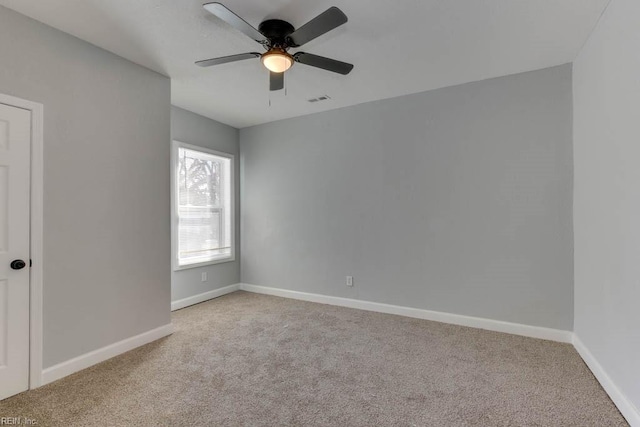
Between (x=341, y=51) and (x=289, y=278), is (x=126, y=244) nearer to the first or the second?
(x=289, y=278)

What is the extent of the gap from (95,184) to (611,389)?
4130mm

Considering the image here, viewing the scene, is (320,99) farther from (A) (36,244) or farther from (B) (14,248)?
(B) (14,248)

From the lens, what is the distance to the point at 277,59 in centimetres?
223

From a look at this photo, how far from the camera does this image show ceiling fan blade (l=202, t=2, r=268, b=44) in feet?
5.76

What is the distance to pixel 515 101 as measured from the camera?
10.3ft

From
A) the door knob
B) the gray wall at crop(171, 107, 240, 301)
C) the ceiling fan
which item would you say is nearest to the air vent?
the ceiling fan

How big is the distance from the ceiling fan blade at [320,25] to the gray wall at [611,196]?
170 cm

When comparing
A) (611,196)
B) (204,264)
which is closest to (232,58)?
(611,196)

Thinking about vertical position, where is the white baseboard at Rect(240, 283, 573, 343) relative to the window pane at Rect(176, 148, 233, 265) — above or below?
below

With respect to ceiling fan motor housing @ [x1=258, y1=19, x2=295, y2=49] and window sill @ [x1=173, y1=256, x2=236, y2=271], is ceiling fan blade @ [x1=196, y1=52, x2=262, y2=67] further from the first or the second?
window sill @ [x1=173, y1=256, x2=236, y2=271]

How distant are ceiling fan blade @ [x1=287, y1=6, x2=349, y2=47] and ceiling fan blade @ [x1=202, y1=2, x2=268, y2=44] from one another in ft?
0.80

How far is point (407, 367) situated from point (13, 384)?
286 centimetres

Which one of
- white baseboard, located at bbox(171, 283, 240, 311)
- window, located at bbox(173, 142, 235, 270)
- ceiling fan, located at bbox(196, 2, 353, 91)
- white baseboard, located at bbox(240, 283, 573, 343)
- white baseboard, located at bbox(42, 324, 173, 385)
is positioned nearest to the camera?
ceiling fan, located at bbox(196, 2, 353, 91)

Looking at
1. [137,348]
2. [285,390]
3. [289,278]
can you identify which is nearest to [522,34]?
[285,390]
